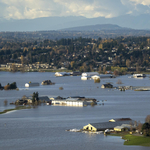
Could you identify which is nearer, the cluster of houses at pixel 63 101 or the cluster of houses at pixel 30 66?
the cluster of houses at pixel 63 101

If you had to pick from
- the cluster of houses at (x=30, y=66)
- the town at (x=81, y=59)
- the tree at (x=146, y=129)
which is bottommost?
the tree at (x=146, y=129)

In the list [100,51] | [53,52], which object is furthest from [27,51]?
[100,51]

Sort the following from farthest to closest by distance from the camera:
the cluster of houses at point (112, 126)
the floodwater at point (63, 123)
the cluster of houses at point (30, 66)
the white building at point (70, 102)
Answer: the cluster of houses at point (30, 66) < the white building at point (70, 102) < the cluster of houses at point (112, 126) < the floodwater at point (63, 123)

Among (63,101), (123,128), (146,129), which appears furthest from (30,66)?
(146,129)

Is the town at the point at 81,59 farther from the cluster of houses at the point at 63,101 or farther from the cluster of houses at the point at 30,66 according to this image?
the cluster of houses at the point at 63,101

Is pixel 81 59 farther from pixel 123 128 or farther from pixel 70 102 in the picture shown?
pixel 123 128

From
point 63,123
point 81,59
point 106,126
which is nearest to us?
point 106,126

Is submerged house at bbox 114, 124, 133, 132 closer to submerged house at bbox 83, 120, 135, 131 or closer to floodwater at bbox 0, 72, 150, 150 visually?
submerged house at bbox 83, 120, 135, 131

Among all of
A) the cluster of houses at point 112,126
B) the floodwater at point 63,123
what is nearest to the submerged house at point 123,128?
the cluster of houses at point 112,126

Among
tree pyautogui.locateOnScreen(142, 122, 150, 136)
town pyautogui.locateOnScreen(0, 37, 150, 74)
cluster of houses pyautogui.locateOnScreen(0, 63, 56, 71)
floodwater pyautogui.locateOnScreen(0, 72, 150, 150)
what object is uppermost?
town pyautogui.locateOnScreen(0, 37, 150, 74)

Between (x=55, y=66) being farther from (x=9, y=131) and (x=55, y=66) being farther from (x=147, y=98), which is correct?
(x=9, y=131)

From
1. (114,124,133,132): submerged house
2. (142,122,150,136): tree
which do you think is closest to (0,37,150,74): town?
(114,124,133,132): submerged house
